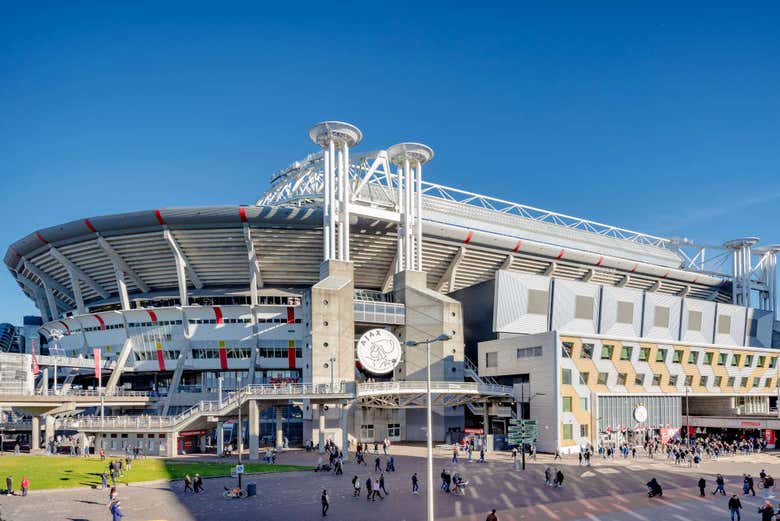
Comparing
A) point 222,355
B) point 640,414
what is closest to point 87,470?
point 222,355

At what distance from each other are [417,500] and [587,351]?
120 ft

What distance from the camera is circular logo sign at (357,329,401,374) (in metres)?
66.4

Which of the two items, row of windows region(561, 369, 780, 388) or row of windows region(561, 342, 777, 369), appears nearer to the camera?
row of windows region(561, 369, 780, 388)

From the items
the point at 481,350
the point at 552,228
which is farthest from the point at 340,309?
the point at 552,228

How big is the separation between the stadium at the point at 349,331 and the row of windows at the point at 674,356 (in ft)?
0.78

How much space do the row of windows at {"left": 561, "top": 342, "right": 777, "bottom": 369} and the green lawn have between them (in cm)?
3176

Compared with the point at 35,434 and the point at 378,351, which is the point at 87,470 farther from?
the point at 378,351

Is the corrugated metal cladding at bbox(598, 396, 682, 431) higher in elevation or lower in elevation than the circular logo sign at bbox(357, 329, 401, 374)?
lower

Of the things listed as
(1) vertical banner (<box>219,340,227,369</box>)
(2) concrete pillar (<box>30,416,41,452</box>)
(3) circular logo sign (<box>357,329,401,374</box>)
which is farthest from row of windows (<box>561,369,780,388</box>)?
(2) concrete pillar (<box>30,416,41,452</box>)

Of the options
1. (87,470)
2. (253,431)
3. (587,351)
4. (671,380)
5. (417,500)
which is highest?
(587,351)

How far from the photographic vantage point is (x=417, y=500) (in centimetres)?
3488

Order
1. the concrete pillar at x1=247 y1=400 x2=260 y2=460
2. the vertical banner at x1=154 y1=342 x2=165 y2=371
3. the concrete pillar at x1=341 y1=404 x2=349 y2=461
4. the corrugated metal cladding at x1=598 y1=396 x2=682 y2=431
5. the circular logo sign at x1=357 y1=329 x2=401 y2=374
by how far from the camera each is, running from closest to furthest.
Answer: the concrete pillar at x1=247 y1=400 x2=260 y2=460
the concrete pillar at x1=341 y1=404 x2=349 y2=461
the corrugated metal cladding at x1=598 y1=396 x2=682 y2=431
the circular logo sign at x1=357 y1=329 x2=401 y2=374
the vertical banner at x1=154 y1=342 x2=165 y2=371

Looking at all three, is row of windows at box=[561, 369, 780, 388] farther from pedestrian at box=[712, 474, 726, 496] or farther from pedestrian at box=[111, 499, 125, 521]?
pedestrian at box=[111, 499, 125, 521]

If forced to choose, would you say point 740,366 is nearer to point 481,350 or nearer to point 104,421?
point 481,350
